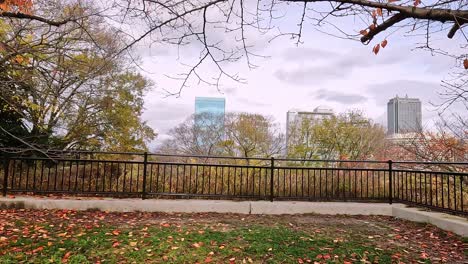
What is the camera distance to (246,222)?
6.08 metres

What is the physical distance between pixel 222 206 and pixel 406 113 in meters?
7.22

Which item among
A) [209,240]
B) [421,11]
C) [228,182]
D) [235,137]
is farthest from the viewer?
[235,137]

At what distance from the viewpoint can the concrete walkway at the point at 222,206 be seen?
21.6ft

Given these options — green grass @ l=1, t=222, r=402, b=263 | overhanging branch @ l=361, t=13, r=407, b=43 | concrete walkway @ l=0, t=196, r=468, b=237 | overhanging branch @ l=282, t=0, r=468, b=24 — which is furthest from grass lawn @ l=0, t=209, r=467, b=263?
overhanging branch @ l=282, t=0, r=468, b=24

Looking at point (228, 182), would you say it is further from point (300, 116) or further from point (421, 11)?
point (300, 116)

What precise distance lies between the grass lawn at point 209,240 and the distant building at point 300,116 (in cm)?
1567

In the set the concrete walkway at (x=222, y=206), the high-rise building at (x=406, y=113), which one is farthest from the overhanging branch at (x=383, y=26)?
the high-rise building at (x=406, y=113)

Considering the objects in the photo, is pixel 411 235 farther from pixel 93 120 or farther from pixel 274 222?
pixel 93 120

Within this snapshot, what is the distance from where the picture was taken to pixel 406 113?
10695 mm

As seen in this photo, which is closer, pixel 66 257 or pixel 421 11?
pixel 421 11

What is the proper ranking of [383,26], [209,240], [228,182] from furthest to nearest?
[228,182]
[209,240]
[383,26]

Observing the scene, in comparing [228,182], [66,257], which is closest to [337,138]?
[228,182]

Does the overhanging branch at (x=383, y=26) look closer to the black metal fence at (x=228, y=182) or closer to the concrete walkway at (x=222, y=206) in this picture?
the concrete walkway at (x=222, y=206)

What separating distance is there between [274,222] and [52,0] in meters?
7.22
